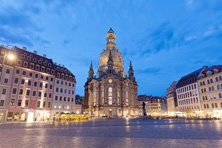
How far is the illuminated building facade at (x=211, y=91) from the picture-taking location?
178 feet

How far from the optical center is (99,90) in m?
95.0

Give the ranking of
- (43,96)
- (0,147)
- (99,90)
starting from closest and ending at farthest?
(0,147) < (43,96) < (99,90)

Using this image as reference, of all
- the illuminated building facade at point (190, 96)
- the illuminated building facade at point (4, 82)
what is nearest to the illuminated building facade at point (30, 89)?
the illuminated building facade at point (4, 82)

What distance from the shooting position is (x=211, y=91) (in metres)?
57.9

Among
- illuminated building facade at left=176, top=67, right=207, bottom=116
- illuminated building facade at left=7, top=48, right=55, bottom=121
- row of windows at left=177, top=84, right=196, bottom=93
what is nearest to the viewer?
illuminated building facade at left=7, top=48, right=55, bottom=121

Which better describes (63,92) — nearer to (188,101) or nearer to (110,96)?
(110,96)

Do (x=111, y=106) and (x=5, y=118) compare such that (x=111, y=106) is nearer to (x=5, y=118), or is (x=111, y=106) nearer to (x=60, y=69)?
(x=60, y=69)

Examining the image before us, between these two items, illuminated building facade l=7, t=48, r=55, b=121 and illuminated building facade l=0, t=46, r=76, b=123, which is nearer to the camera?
illuminated building facade l=0, t=46, r=76, b=123

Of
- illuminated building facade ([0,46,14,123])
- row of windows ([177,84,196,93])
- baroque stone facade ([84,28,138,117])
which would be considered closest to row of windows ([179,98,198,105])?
row of windows ([177,84,196,93])

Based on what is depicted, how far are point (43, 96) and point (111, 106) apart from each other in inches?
1744

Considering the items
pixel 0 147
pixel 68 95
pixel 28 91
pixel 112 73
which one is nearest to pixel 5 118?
pixel 28 91

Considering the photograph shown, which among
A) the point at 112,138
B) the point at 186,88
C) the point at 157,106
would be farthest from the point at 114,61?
the point at 112,138

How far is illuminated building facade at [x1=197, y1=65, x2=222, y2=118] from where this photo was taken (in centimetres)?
5441

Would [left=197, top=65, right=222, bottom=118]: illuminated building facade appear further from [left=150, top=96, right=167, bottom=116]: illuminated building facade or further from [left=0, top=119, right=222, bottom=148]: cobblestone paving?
[left=150, top=96, right=167, bottom=116]: illuminated building facade
